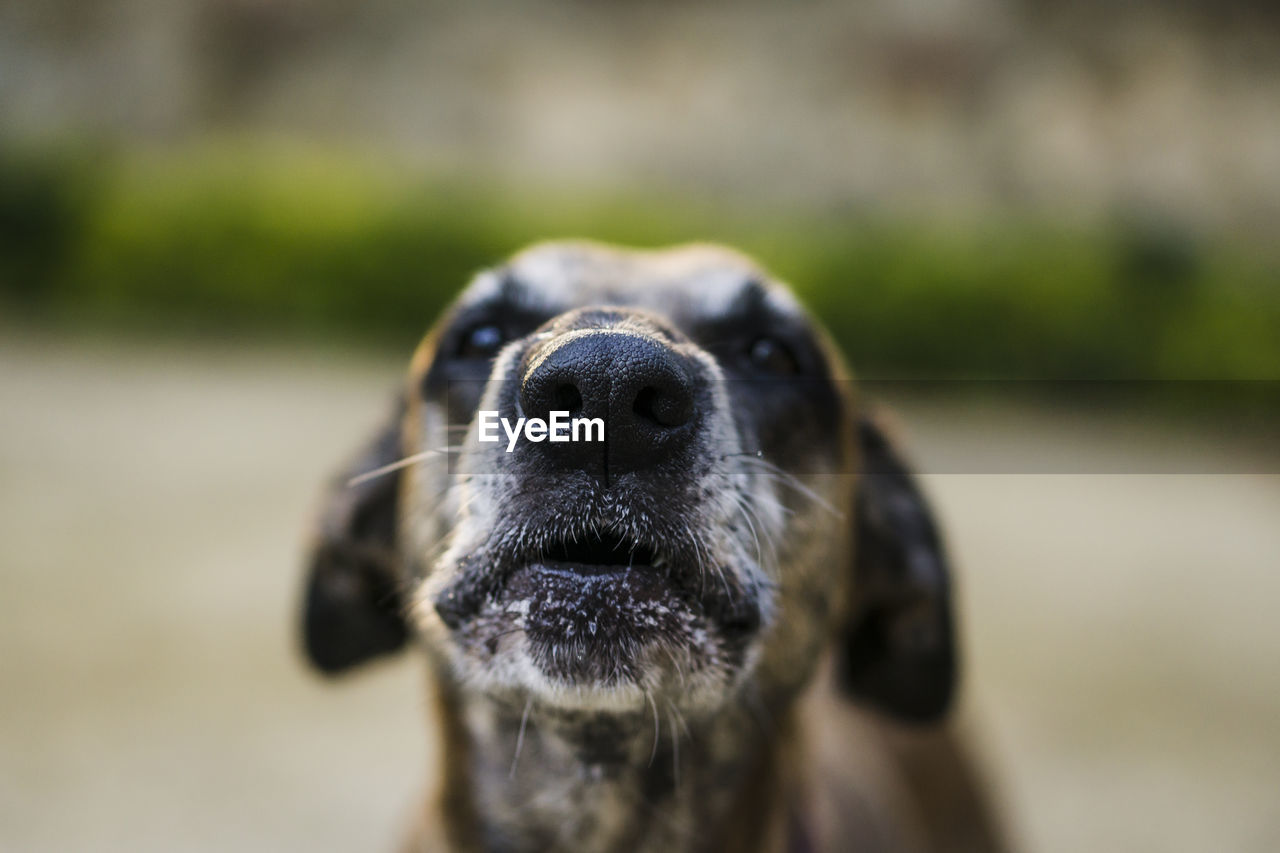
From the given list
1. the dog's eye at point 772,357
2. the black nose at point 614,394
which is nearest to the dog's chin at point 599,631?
the black nose at point 614,394

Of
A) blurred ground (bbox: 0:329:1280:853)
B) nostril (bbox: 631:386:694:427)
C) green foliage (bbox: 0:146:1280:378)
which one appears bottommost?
blurred ground (bbox: 0:329:1280:853)

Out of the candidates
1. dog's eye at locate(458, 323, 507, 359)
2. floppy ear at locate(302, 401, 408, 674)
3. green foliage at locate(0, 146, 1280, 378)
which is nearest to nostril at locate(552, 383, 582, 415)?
dog's eye at locate(458, 323, 507, 359)

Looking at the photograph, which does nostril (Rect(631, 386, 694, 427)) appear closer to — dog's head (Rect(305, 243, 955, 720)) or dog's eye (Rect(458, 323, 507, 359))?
dog's head (Rect(305, 243, 955, 720))

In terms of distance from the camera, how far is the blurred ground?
12.7 feet

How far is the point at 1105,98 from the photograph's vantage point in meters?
15.5

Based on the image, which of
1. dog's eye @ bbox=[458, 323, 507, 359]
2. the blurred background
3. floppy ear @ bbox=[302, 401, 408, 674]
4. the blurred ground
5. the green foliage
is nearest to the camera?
dog's eye @ bbox=[458, 323, 507, 359]

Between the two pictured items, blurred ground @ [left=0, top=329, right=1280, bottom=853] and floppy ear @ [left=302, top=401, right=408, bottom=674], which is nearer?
floppy ear @ [left=302, top=401, right=408, bottom=674]

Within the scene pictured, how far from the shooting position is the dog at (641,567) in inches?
55.8

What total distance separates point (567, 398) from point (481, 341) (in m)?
0.70

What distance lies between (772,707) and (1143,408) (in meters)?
9.52

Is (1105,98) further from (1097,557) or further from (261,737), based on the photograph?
(261,737)

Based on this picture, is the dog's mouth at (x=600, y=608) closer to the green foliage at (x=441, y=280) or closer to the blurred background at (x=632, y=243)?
the blurred background at (x=632, y=243)

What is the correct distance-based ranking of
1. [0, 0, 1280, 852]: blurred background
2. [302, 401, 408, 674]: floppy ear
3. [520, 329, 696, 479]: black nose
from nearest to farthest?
[520, 329, 696, 479]: black nose
[302, 401, 408, 674]: floppy ear
[0, 0, 1280, 852]: blurred background

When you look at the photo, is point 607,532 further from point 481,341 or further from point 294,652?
point 294,652
